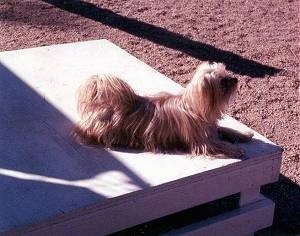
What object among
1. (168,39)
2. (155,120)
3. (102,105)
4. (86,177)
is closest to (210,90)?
(155,120)

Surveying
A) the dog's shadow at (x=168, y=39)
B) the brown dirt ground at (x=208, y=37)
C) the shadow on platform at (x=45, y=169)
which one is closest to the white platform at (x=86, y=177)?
the shadow on platform at (x=45, y=169)

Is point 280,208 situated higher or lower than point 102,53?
lower

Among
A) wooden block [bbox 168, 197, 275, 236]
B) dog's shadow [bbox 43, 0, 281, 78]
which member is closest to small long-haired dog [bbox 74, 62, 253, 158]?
wooden block [bbox 168, 197, 275, 236]

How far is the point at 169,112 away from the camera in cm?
280

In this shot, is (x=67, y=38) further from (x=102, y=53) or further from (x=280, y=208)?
(x=280, y=208)

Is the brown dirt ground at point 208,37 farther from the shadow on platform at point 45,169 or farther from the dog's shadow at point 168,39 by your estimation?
the shadow on platform at point 45,169

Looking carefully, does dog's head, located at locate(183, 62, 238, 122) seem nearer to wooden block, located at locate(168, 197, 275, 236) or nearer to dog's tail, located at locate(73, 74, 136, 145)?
dog's tail, located at locate(73, 74, 136, 145)

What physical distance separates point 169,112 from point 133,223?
58 cm

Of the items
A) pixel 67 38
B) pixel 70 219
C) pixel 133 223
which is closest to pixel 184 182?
pixel 133 223

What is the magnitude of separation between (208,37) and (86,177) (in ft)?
12.3

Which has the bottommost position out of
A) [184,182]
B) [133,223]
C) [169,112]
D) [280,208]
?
[280,208]

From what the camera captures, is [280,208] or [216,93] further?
[280,208]

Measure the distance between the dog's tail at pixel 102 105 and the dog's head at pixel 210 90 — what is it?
34 cm

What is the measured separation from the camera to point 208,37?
606 centimetres
